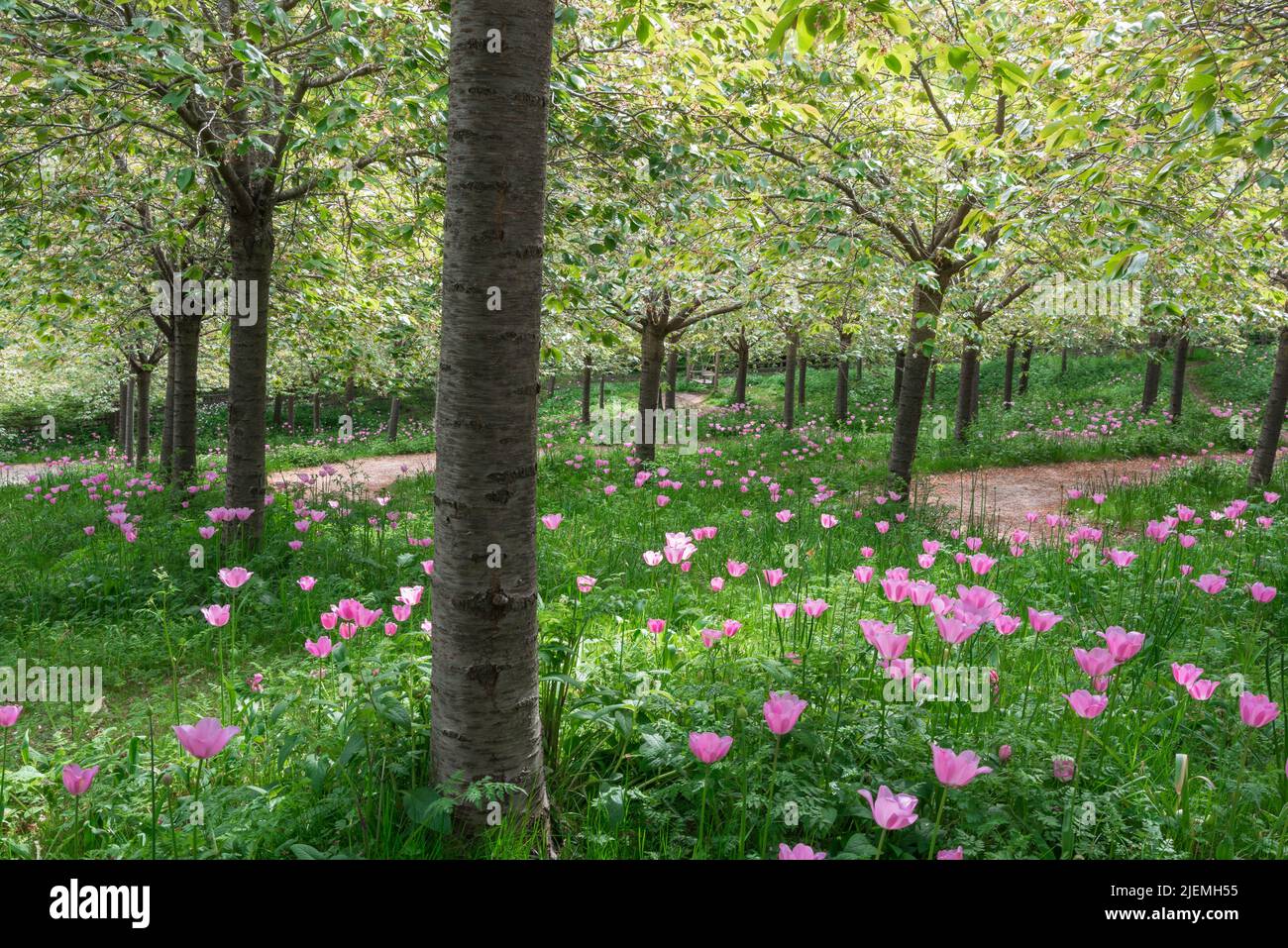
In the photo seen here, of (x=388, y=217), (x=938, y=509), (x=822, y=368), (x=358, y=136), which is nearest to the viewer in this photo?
(x=358, y=136)

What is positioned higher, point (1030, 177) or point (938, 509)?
point (1030, 177)

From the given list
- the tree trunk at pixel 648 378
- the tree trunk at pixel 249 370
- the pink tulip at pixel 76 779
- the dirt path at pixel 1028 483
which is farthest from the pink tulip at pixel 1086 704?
the tree trunk at pixel 648 378

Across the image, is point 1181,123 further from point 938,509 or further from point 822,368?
point 822,368

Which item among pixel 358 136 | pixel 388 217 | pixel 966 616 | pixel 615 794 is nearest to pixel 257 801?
pixel 615 794

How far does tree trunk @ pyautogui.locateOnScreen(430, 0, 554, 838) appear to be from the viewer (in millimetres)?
1935

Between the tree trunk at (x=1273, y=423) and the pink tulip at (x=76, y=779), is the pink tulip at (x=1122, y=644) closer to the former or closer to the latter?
the pink tulip at (x=76, y=779)

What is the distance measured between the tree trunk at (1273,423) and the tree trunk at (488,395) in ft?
33.9

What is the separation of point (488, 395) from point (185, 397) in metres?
8.03

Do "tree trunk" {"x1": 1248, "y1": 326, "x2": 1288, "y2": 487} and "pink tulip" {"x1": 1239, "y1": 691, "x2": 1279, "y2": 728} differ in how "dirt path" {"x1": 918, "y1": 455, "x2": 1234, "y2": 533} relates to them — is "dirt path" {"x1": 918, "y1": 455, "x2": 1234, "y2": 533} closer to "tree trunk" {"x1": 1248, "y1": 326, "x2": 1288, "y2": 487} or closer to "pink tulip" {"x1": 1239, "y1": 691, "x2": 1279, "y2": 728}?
"tree trunk" {"x1": 1248, "y1": 326, "x2": 1288, "y2": 487}

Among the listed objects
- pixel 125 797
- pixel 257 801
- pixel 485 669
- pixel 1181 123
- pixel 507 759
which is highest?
pixel 1181 123

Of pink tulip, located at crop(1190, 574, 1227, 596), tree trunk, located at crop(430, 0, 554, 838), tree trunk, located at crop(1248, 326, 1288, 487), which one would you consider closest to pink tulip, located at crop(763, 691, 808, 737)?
tree trunk, located at crop(430, 0, 554, 838)

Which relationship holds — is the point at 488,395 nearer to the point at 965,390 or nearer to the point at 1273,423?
the point at 1273,423

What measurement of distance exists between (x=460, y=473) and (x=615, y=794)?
3.60 feet
